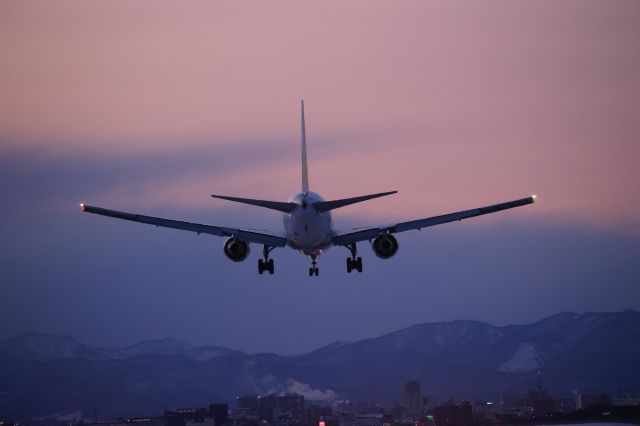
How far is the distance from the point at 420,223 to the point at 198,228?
16981mm

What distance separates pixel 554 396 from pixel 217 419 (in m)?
59.2

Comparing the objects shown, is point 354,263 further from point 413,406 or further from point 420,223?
point 413,406

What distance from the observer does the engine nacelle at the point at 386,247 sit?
91250mm

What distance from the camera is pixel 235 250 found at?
3575 inches

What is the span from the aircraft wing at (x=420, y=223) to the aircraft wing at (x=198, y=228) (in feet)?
16.8

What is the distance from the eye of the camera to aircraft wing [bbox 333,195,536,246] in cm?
8938

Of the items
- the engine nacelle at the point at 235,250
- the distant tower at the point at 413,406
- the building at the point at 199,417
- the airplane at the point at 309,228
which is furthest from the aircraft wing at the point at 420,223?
the distant tower at the point at 413,406

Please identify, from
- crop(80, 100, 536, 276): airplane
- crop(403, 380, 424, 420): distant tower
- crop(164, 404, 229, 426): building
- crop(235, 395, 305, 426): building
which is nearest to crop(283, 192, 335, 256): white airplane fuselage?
crop(80, 100, 536, 276): airplane

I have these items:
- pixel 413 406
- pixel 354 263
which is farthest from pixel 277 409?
pixel 354 263

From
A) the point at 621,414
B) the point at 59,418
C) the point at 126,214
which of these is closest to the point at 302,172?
the point at 126,214

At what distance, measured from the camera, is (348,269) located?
325ft

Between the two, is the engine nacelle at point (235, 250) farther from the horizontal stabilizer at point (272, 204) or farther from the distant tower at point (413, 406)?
the distant tower at point (413, 406)

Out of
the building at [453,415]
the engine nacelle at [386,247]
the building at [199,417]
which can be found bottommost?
the building at [453,415]

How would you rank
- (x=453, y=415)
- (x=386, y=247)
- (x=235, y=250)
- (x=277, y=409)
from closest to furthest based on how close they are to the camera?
(x=235, y=250) → (x=386, y=247) → (x=453, y=415) → (x=277, y=409)
